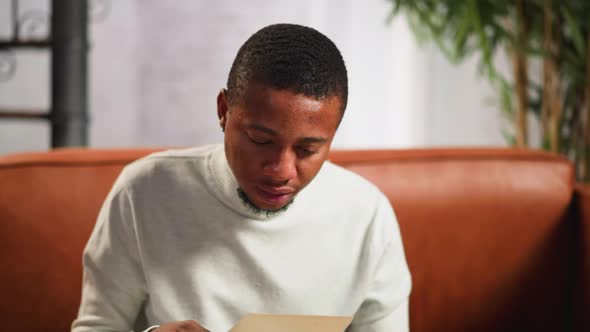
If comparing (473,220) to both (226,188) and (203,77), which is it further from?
(203,77)

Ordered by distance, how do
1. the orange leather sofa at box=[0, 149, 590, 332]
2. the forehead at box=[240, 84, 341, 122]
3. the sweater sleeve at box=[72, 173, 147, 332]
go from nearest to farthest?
1. the forehead at box=[240, 84, 341, 122]
2. the sweater sleeve at box=[72, 173, 147, 332]
3. the orange leather sofa at box=[0, 149, 590, 332]

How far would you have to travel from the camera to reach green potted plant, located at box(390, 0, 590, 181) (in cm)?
180

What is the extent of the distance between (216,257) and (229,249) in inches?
0.7

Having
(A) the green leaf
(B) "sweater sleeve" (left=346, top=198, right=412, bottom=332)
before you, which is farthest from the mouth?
(A) the green leaf

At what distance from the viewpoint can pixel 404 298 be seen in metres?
0.88

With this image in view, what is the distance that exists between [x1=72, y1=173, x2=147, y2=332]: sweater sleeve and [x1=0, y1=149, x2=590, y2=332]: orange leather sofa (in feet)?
0.71

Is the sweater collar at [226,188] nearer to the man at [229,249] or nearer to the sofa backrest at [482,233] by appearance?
the man at [229,249]

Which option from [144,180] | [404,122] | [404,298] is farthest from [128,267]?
[404,122]

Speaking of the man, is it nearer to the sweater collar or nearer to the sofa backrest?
the sweater collar

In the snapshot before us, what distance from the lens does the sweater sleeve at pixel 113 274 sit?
0.78 m

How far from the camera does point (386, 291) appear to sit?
34.5 inches

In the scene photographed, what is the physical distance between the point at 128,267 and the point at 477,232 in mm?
632

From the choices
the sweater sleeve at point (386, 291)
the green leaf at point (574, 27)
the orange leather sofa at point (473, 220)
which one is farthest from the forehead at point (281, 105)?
the green leaf at point (574, 27)

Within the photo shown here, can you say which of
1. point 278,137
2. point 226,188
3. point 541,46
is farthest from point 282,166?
point 541,46
